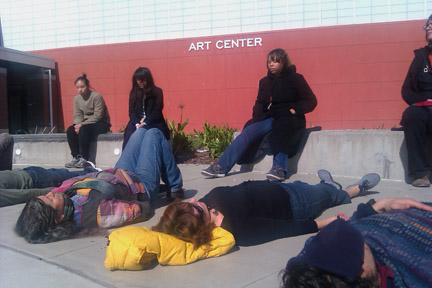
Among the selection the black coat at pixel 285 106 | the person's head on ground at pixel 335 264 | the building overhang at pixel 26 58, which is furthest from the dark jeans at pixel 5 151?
the building overhang at pixel 26 58

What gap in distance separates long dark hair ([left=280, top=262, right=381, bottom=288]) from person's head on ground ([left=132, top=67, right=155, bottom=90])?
4346 millimetres

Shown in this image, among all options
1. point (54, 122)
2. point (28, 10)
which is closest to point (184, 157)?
point (54, 122)

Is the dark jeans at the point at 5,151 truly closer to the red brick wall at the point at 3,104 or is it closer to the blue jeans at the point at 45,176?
the blue jeans at the point at 45,176

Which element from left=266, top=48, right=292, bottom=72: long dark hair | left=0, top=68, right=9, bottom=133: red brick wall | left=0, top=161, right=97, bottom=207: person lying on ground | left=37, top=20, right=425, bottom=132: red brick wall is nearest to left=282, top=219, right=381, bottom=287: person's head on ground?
left=0, top=161, right=97, bottom=207: person lying on ground

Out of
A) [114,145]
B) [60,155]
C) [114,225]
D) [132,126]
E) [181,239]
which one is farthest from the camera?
[60,155]

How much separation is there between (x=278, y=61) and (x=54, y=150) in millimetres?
4512

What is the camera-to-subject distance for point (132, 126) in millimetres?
6297

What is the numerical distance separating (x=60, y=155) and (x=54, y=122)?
4.49 meters

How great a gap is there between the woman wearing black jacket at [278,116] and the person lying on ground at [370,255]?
3.10m

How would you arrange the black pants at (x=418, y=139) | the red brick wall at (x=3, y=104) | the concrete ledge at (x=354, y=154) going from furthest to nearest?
the red brick wall at (x=3, y=104)
the concrete ledge at (x=354, y=154)
the black pants at (x=418, y=139)

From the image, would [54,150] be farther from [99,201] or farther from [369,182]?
[369,182]

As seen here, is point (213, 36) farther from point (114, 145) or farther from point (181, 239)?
point (181, 239)

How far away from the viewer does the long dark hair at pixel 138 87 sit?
5660 millimetres

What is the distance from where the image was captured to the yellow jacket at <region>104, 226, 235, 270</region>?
8.93 ft
